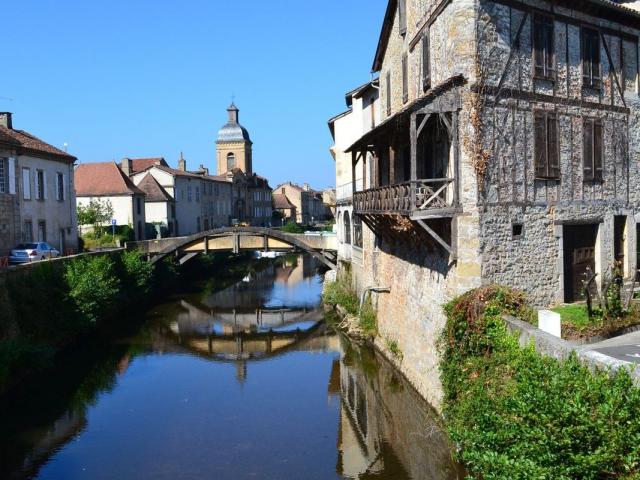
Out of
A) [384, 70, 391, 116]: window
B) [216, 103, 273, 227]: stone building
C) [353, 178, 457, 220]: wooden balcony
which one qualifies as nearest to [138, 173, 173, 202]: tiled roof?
[216, 103, 273, 227]: stone building

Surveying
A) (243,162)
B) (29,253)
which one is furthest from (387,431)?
(243,162)

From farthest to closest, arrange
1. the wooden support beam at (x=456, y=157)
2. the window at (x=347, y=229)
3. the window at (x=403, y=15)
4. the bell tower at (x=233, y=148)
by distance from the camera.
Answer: the bell tower at (x=233, y=148)
the window at (x=347, y=229)
the window at (x=403, y=15)
the wooden support beam at (x=456, y=157)

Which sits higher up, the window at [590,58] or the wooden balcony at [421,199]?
the window at [590,58]

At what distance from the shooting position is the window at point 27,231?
2638cm

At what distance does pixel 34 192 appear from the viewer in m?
27.3

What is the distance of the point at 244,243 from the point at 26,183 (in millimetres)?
12171

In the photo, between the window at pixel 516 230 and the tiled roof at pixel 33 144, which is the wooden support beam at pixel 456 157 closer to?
the window at pixel 516 230

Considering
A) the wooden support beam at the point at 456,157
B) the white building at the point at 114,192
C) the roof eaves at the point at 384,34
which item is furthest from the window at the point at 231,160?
the wooden support beam at the point at 456,157

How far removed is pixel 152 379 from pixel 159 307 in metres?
13.3

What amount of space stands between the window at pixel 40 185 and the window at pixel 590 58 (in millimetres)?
22636

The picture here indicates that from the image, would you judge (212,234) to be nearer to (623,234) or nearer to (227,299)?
(227,299)

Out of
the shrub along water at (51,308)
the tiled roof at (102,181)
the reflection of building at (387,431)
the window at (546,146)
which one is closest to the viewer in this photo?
the reflection of building at (387,431)

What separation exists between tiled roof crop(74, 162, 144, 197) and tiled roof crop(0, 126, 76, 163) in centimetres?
1262

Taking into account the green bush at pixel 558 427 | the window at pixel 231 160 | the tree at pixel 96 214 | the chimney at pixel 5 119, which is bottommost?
the green bush at pixel 558 427
